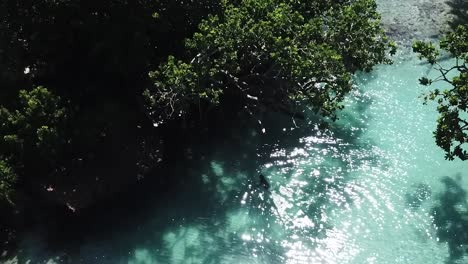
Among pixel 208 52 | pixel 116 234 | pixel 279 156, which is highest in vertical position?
pixel 208 52

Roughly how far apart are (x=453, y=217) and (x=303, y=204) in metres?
5.46

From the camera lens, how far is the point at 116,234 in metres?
17.5

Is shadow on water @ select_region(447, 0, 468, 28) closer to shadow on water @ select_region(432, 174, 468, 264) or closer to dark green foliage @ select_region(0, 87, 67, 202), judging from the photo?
shadow on water @ select_region(432, 174, 468, 264)

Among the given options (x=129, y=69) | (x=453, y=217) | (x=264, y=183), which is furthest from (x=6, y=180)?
(x=453, y=217)

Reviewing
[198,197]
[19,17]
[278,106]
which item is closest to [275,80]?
[278,106]

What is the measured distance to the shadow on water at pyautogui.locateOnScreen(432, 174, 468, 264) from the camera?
17.2 m

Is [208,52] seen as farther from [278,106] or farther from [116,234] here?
[116,234]

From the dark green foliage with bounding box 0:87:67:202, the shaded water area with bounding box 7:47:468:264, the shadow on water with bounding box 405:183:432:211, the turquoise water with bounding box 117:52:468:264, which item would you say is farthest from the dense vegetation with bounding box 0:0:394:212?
the shadow on water with bounding box 405:183:432:211

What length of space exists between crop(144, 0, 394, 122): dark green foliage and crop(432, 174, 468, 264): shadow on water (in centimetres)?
550

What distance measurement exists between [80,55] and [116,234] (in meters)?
7.22

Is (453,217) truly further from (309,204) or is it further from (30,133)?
(30,133)

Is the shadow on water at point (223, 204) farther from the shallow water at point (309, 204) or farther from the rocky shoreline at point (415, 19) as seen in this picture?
the rocky shoreline at point (415, 19)

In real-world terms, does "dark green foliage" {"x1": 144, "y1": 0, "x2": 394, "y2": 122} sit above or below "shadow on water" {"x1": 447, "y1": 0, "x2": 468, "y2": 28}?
below

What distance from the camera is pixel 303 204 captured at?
61.1 feet
